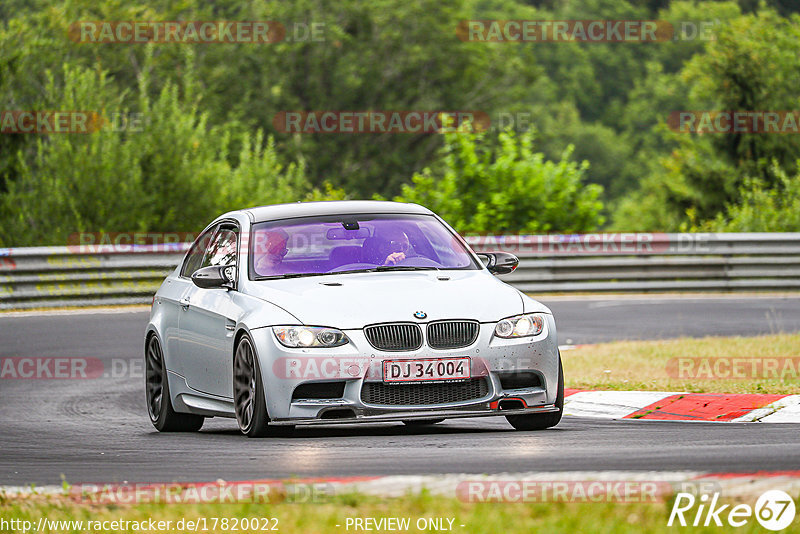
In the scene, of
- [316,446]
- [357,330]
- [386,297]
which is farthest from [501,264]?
[316,446]

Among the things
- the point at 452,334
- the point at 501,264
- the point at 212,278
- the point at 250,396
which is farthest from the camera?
the point at 501,264

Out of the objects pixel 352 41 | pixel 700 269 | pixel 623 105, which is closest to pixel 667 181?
pixel 352 41

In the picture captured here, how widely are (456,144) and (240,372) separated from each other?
21937mm

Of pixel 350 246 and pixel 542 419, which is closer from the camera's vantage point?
pixel 542 419

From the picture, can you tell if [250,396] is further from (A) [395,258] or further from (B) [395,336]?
(A) [395,258]

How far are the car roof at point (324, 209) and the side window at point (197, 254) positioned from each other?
644mm

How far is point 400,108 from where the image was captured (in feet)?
206

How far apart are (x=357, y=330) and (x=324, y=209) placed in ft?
5.75

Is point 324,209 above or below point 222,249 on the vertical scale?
above

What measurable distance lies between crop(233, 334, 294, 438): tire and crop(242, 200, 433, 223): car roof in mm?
1303

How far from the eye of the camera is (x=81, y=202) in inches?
1141

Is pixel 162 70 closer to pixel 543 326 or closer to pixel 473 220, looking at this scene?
pixel 473 220

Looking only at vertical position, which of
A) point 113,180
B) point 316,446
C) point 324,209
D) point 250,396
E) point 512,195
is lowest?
point 512,195

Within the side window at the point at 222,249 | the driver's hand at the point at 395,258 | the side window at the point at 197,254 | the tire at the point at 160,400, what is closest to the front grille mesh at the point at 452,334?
the driver's hand at the point at 395,258
